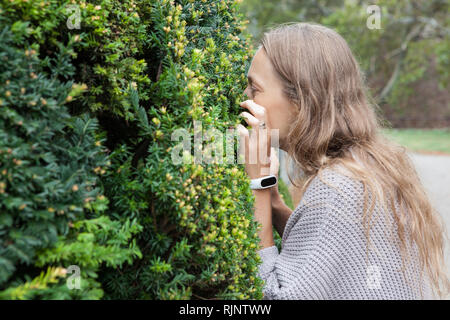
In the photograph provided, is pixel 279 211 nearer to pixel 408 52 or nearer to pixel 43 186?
pixel 43 186

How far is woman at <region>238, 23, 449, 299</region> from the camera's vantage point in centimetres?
176

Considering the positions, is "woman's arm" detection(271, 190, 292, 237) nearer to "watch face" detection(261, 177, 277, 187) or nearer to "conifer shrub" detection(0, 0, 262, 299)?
"watch face" detection(261, 177, 277, 187)

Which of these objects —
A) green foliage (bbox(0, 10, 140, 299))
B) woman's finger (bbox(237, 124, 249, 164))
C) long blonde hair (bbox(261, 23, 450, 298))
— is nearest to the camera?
green foliage (bbox(0, 10, 140, 299))

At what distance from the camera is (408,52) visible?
62.0 feet

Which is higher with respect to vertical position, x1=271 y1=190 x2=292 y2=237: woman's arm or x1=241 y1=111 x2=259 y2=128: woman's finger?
x1=241 y1=111 x2=259 y2=128: woman's finger

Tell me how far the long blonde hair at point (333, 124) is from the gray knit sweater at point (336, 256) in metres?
0.14

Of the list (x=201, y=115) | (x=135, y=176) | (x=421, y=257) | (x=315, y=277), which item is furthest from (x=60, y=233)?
(x=421, y=257)

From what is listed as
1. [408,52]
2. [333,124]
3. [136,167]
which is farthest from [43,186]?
[408,52]

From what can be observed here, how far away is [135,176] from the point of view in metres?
1.47

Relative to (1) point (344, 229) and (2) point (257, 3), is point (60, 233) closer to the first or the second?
(1) point (344, 229)

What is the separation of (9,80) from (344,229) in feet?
4.39

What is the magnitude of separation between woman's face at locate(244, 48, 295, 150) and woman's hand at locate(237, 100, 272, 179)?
82mm

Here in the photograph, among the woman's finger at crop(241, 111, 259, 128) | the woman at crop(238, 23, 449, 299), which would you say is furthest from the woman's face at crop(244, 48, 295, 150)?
the woman's finger at crop(241, 111, 259, 128)

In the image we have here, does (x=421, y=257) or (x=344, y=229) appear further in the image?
(x=421, y=257)
